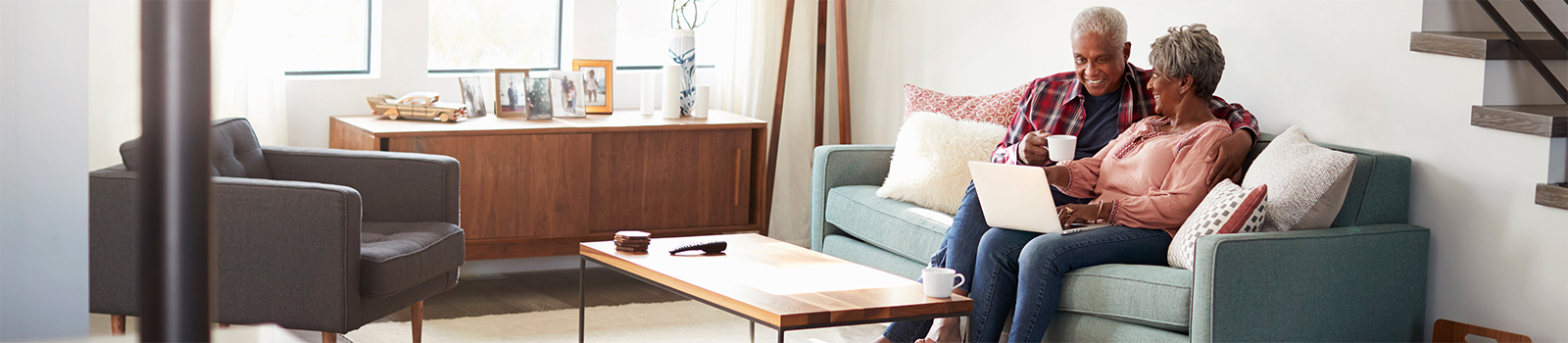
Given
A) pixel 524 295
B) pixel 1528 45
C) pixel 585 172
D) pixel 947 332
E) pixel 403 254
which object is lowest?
pixel 524 295

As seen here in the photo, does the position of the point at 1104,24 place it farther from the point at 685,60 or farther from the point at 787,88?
the point at 787,88

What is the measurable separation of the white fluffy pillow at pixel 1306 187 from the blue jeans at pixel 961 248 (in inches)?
24.5

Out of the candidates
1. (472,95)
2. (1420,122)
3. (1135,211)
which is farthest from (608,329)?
(1420,122)

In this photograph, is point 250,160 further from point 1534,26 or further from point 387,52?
point 1534,26

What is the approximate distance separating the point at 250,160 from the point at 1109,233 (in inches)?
85.4

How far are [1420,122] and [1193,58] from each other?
0.52 meters

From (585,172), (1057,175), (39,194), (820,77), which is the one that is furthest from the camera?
(820,77)

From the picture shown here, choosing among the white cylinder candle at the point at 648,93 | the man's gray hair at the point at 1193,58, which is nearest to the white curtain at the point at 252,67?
the white cylinder candle at the point at 648,93

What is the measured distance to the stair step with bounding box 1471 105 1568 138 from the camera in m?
2.42

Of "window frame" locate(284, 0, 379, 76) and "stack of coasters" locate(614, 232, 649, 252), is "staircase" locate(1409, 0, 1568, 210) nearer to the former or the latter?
"stack of coasters" locate(614, 232, 649, 252)

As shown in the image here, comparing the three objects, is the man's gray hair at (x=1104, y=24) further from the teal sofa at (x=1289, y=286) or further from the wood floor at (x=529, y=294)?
the wood floor at (x=529, y=294)

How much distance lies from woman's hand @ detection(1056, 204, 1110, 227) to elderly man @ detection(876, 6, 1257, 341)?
0.18 m

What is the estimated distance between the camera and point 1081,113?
310cm

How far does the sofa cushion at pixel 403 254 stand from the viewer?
8.77ft
